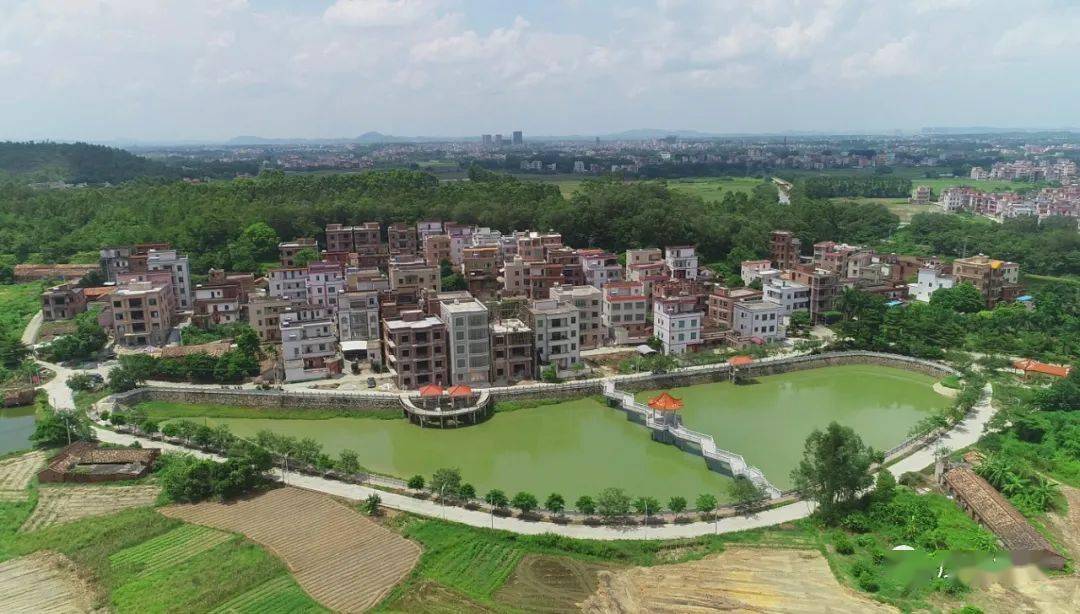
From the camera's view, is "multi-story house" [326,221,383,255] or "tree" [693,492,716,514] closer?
"tree" [693,492,716,514]

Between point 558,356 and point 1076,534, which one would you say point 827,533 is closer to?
point 1076,534

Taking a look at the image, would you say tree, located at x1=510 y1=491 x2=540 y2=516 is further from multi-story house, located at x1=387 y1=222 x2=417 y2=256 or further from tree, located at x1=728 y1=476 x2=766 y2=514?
multi-story house, located at x1=387 y1=222 x2=417 y2=256

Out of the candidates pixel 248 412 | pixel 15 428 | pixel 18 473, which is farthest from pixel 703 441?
pixel 15 428

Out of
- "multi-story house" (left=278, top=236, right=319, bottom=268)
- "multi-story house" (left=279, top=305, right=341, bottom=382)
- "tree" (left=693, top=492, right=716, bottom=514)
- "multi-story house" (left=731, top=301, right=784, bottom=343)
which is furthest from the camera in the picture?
→ "multi-story house" (left=278, top=236, right=319, bottom=268)

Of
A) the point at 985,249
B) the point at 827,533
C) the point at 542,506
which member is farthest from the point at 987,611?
the point at 985,249

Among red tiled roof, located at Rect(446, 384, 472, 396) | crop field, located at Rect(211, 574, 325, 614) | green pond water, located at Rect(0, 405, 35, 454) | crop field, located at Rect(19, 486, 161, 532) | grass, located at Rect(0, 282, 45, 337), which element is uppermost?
grass, located at Rect(0, 282, 45, 337)

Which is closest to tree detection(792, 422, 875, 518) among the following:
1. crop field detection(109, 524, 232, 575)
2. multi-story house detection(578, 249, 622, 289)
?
crop field detection(109, 524, 232, 575)

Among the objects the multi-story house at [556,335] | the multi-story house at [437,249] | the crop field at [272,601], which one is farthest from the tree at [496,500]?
the multi-story house at [437,249]
